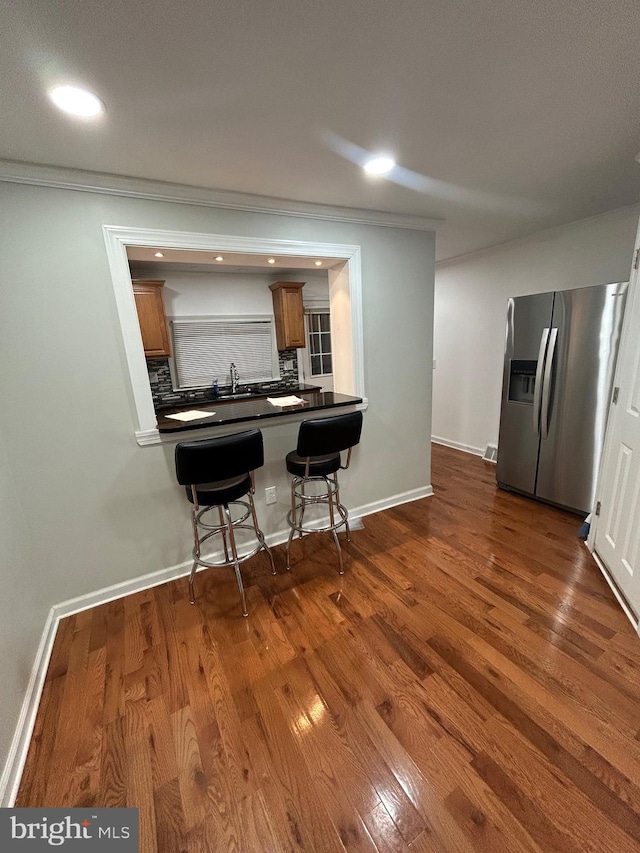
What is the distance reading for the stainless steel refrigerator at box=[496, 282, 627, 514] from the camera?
2561 mm

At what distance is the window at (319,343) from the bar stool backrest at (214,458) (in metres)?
3.86

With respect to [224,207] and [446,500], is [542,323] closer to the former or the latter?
[446,500]

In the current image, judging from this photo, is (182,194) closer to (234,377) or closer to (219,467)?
(219,467)

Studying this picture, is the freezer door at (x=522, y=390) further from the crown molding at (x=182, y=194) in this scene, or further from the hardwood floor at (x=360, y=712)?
the crown molding at (x=182, y=194)

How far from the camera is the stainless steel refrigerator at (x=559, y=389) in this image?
8.40ft

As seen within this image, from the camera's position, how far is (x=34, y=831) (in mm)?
1075

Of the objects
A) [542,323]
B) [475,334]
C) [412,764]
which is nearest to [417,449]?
[542,323]

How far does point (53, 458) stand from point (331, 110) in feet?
7.26

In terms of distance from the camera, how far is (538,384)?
291cm

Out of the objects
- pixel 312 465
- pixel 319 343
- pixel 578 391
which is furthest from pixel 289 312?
pixel 578 391

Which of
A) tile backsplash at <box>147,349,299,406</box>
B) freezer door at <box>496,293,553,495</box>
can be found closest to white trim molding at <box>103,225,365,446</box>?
freezer door at <box>496,293,553,495</box>

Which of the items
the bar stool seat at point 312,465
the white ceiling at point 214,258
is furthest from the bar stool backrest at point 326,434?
the white ceiling at point 214,258

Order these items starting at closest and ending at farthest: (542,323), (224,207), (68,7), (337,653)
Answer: (68,7)
(337,653)
(224,207)
(542,323)

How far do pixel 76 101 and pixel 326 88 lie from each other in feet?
3.05
